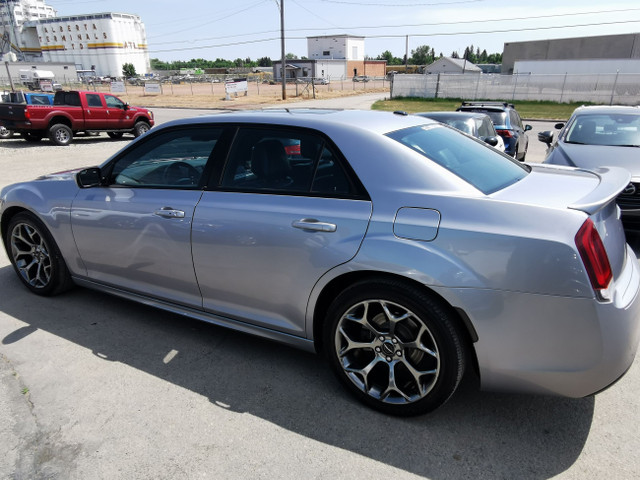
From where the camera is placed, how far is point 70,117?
15555mm

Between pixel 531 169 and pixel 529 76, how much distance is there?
33.6 meters

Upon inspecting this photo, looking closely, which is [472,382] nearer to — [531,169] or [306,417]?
[306,417]

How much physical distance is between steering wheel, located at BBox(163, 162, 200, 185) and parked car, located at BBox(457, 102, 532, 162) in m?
8.19

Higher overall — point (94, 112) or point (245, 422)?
point (94, 112)

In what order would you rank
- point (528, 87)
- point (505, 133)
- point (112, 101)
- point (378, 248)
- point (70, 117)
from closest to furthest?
point (378, 248) < point (505, 133) < point (70, 117) < point (112, 101) < point (528, 87)

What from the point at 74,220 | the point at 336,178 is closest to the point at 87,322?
the point at 74,220

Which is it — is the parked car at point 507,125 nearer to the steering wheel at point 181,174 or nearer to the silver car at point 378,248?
the silver car at point 378,248

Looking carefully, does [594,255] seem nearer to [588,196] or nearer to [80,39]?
[588,196]

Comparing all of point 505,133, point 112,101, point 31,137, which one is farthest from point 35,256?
point 31,137

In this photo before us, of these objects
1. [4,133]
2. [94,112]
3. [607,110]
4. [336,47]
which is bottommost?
[4,133]

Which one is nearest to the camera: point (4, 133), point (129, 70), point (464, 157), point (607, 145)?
point (464, 157)

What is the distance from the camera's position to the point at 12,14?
13362 cm

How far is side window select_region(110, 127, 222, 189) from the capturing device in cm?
329

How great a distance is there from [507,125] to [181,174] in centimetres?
895
